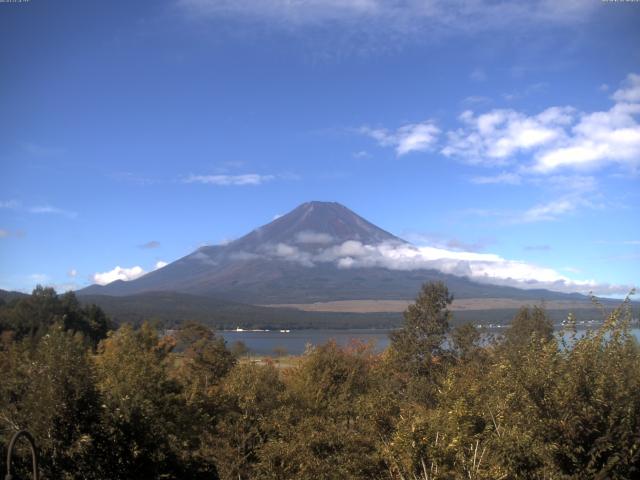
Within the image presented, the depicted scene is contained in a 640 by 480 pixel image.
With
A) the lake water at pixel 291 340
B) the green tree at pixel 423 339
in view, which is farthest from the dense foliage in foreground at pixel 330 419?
the lake water at pixel 291 340

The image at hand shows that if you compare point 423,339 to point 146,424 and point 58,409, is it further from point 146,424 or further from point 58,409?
point 58,409

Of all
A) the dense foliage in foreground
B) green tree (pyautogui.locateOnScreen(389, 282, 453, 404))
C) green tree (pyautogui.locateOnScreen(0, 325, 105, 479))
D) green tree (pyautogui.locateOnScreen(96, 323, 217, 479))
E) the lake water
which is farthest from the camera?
the lake water

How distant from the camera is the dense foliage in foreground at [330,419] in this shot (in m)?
8.92

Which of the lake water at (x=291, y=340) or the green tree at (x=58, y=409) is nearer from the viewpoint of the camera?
the green tree at (x=58, y=409)

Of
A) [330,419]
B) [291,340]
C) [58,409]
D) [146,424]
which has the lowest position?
[291,340]

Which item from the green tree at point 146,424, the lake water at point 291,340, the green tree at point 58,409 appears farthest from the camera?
the lake water at point 291,340

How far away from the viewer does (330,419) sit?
16.3 metres

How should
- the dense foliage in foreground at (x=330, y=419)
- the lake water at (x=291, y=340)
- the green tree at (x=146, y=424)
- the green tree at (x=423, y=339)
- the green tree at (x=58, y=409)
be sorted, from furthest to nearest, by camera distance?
the lake water at (x=291, y=340) → the green tree at (x=423, y=339) → the green tree at (x=146, y=424) → the green tree at (x=58, y=409) → the dense foliage in foreground at (x=330, y=419)

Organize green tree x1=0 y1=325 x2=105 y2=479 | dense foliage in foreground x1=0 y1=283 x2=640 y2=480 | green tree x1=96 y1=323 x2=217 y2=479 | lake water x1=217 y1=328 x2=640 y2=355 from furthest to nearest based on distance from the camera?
lake water x1=217 y1=328 x2=640 y2=355, green tree x1=96 y1=323 x2=217 y2=479, green tree x1=0 y1=325 x2=105 y2=479, dense foliage in foreground x1=0 y1=283 x2=640 y2=480

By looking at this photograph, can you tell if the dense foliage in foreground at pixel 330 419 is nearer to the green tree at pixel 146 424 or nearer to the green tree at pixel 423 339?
the green tree at pixel 146 424

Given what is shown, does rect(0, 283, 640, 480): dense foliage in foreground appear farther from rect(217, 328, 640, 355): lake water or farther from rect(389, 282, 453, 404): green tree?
rect(217, 328, 640, 355): lake water

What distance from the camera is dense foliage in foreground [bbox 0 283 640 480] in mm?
8922

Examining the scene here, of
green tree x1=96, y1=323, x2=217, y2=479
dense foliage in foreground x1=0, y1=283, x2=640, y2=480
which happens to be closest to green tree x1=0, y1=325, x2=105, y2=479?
dense foliage in foreground x1=0, y1=283, x2=640, y2=480

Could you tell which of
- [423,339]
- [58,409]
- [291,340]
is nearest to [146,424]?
[58,409]
